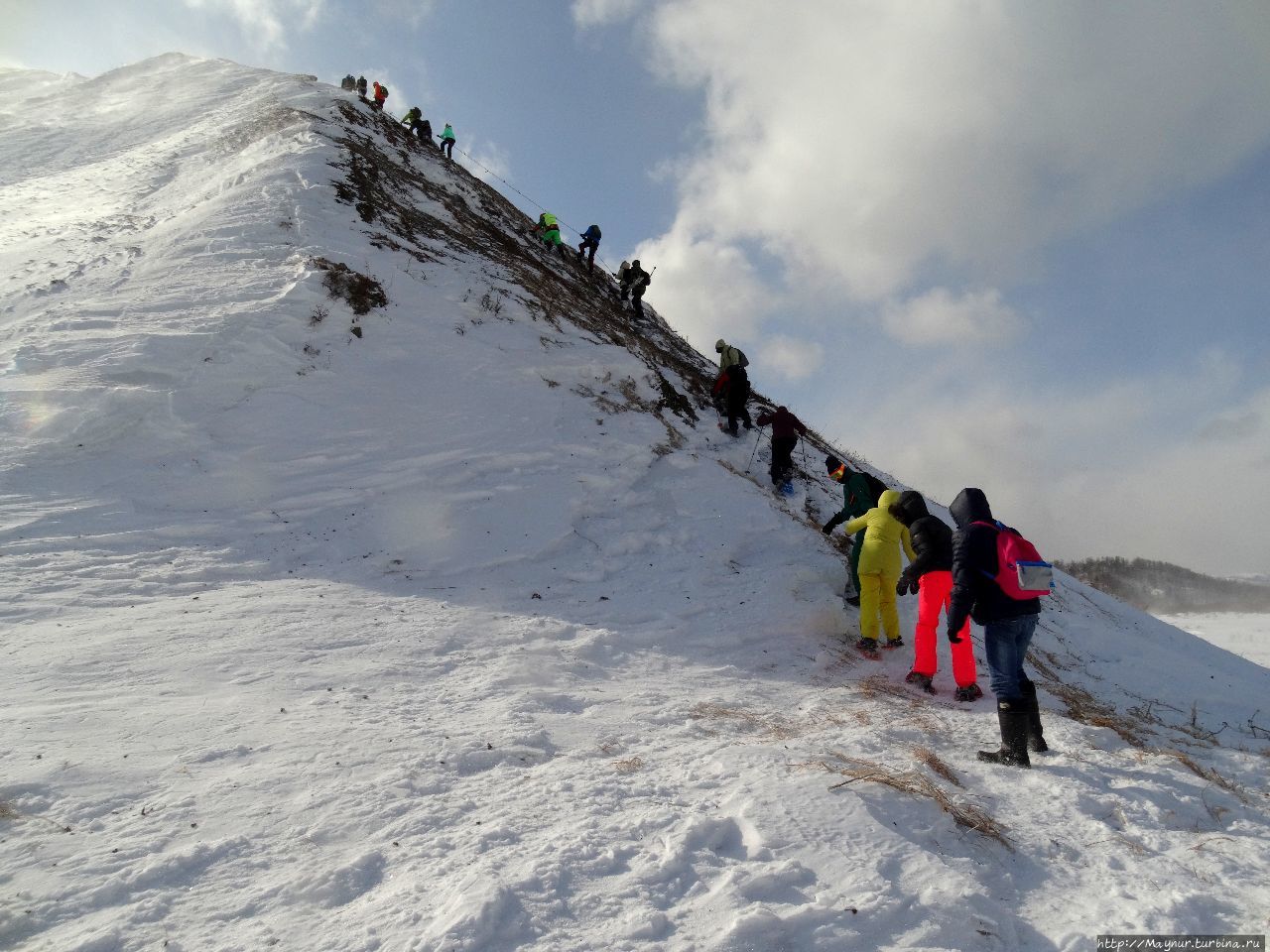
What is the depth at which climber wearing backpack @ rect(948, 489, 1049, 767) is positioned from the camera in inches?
169

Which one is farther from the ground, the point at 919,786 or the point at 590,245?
the point at 590,245

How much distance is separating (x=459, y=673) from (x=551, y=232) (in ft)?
56.6

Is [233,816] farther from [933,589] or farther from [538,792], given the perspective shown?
[933,589]

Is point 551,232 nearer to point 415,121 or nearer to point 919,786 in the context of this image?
point 415,121

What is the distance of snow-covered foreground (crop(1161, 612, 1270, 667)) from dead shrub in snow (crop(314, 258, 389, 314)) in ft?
61.0

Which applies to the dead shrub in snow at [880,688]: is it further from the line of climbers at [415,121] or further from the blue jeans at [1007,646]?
the line of climbers at [415,121]

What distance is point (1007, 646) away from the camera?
15.0 feet

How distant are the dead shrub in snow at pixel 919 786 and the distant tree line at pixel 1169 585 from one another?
67.1 meters

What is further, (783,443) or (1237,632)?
(1237,632)

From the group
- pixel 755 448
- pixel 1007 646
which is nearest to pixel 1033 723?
pixel 1007 646

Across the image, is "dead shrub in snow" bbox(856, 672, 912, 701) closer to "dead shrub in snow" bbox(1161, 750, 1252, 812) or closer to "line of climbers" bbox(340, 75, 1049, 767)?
"line of climbers" bbox(340, 75, 1049, 767)

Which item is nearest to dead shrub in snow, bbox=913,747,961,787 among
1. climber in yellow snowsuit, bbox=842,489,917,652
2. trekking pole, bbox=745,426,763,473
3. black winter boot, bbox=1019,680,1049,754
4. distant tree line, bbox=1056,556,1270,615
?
black winter boot, bbox=1019,680,1049,754

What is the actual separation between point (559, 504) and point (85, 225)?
11292 millimetres

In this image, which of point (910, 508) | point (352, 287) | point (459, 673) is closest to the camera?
point (459, 673)
